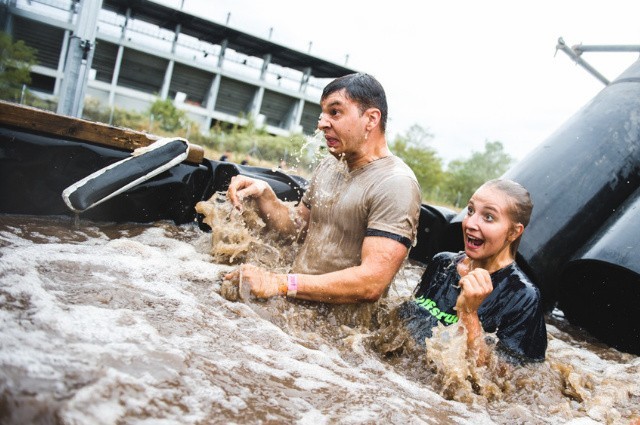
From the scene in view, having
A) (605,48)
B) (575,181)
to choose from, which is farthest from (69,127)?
(605,48)

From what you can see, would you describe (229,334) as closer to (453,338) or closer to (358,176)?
(453,338)

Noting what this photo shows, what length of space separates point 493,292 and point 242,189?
5.50 feet

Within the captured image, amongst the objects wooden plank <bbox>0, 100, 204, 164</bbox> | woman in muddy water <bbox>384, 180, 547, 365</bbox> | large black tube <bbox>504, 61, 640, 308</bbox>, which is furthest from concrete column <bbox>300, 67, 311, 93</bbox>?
woman in muddy water <bbox>384, 180, 547, 365</bbox>

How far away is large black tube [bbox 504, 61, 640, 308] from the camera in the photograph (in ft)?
11.8

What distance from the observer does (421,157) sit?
37781mm

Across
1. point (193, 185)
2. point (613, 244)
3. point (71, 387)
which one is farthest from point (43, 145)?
point (613, 244)

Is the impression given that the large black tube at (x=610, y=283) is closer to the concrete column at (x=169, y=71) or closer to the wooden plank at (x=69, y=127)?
the wooden plank at (x=69, y=127)

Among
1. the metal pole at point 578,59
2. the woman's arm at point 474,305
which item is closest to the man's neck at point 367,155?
the woman's arm at point 474,305

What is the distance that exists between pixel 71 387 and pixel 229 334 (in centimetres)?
76

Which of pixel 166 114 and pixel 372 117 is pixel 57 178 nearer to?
pixel 372 117

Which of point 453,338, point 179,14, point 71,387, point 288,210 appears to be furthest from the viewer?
point 179,14

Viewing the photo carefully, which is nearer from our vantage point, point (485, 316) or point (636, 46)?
point (485, 316)

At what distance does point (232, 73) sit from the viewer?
126 feet

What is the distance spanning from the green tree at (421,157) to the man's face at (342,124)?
35287mm
